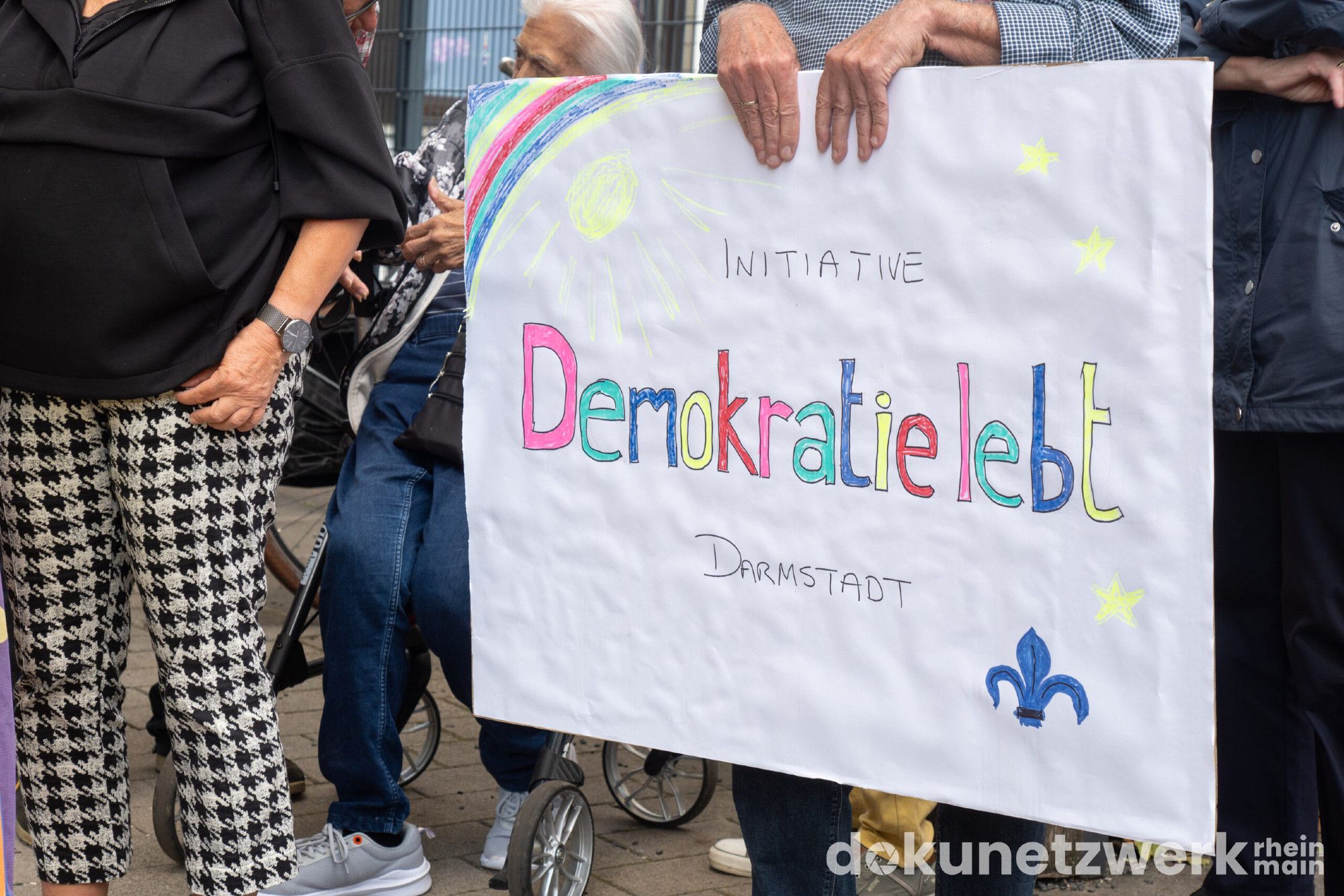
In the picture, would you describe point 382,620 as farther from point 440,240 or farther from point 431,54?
point 431,54

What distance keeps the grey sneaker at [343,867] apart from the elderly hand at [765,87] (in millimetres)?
1559

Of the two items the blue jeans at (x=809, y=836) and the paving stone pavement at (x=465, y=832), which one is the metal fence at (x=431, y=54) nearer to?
the paving stone pavement at (x=465, y=832)

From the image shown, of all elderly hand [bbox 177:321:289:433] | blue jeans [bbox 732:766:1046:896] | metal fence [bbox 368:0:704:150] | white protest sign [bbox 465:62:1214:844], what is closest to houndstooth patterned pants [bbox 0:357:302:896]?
elderly hand [bbox 177:321:289:433]

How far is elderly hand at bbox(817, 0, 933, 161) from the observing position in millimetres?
1611

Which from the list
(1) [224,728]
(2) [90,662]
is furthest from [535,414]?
(2) [90,662]

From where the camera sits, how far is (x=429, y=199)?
2.91m

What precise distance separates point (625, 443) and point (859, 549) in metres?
0.35

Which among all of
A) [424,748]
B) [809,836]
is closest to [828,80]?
[809,836]

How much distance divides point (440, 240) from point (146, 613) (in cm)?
95

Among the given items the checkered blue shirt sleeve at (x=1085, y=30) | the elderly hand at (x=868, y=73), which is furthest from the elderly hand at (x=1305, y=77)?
the elderly hand at (x=868, y=73)

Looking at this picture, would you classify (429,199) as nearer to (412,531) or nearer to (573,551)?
(412,531)

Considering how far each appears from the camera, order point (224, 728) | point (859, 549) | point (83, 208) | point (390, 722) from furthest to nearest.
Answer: point (390, 722) → point (224, 728) → point (83, 208) → point (859, 549)

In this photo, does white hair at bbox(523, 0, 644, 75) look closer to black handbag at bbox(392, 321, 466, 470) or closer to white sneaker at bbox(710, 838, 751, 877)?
black handbag at bbox(392, 321, 466, 470)

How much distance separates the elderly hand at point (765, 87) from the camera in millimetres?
1678
